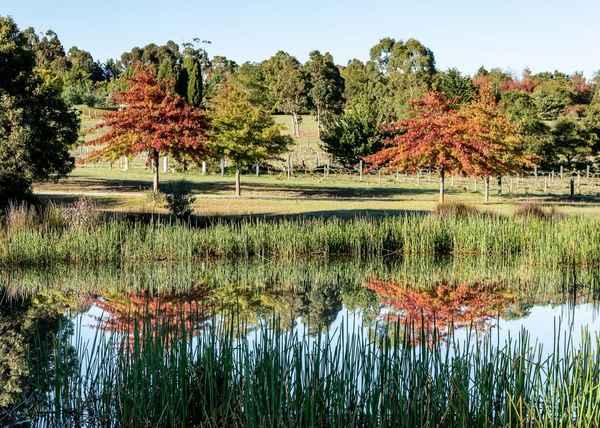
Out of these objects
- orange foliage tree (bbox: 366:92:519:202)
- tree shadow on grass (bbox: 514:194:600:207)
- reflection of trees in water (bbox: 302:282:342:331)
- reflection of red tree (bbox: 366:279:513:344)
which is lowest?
reflection of red tree (bbox: 366:279:513:344)

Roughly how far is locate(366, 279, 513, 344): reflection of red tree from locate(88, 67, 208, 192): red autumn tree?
18.5 meters

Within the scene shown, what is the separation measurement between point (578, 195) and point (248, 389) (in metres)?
43.3

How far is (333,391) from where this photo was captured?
6.32m

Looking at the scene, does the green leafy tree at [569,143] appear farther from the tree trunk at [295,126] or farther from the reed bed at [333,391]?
the reed bed at [333,391]

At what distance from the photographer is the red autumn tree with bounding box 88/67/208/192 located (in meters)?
33.5

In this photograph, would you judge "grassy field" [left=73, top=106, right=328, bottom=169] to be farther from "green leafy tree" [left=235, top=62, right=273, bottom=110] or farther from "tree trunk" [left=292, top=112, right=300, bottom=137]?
"green leafy tree" [left=235, top=62, right=273, bottom=110]

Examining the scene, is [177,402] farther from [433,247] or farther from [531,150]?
[531,150]

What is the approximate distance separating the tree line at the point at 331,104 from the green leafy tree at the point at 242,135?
0.06m

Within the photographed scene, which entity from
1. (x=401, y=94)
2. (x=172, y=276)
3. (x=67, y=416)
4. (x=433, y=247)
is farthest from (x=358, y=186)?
(x=67, y=416)

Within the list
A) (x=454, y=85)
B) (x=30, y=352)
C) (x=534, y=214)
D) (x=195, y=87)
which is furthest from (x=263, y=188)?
(x=30, y=352)

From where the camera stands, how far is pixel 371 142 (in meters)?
59.1

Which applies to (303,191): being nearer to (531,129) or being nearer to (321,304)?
(531,129)

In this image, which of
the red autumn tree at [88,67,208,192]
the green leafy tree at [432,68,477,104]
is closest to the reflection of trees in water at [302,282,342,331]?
the red autumn tree at [88,67,208,192]

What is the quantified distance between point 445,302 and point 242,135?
26.8 metres
